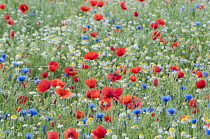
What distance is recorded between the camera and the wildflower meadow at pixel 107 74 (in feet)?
8.69

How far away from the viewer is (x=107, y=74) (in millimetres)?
3330

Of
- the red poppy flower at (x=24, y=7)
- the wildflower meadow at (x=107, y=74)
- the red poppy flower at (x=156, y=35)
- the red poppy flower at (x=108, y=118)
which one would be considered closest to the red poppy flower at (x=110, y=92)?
the wildflower meadow at (x=107, y=74)

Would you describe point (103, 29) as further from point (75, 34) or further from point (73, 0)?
point (73, 0)

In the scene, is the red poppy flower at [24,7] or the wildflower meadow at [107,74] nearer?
the wildflower meadow at [107,74]

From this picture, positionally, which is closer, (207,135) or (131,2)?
(207,135)

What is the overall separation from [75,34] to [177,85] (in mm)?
1894

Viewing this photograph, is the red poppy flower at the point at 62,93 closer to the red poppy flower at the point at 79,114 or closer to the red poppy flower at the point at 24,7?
the red poppy flower at the point at 79,114

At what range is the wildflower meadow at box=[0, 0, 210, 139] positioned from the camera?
2.65m

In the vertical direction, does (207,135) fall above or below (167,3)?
below

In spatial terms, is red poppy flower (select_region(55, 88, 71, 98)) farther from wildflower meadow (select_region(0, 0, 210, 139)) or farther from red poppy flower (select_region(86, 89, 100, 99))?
red poppy flower (select_region(86, 89, 100, 99))

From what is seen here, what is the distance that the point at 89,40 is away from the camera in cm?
486

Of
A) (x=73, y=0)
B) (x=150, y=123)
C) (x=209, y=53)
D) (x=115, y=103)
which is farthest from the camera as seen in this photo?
(x=73, y=0)

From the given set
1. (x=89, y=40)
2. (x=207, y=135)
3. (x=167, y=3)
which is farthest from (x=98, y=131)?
(x=167, y=3)

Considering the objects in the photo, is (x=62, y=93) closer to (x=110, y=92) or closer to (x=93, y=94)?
(x=93, y=94)
